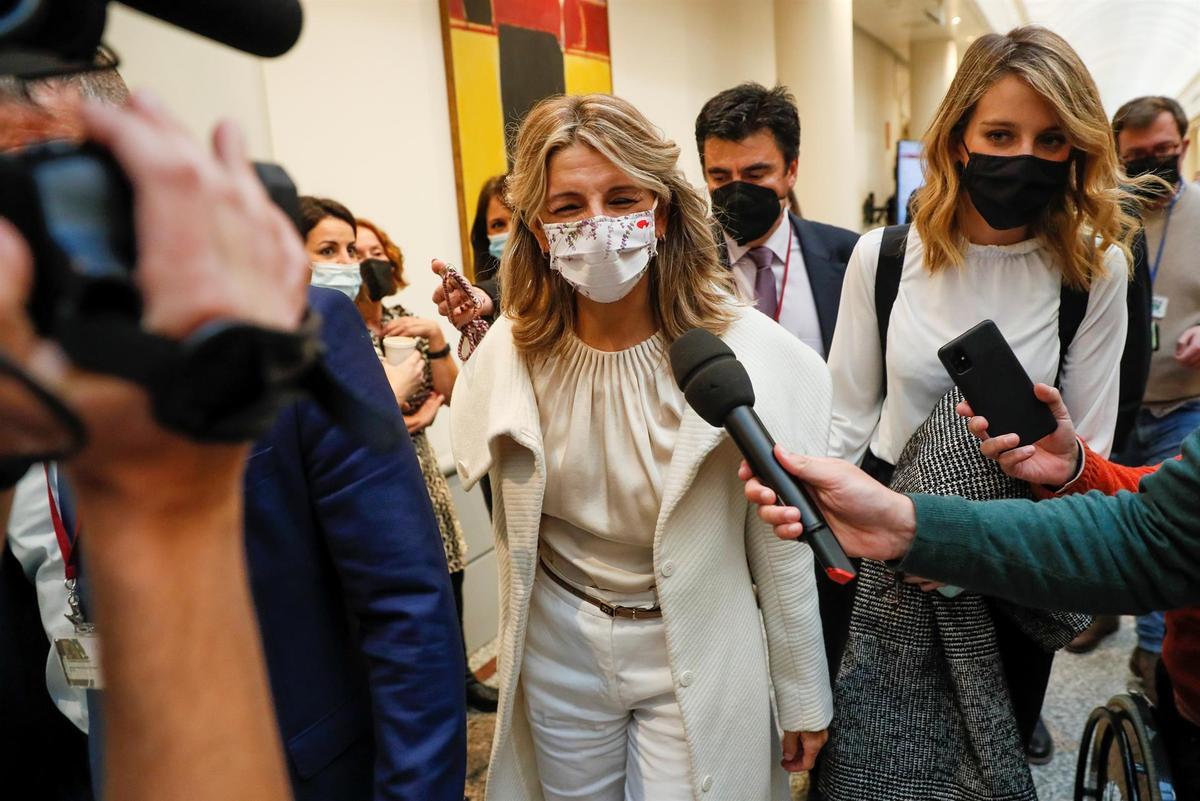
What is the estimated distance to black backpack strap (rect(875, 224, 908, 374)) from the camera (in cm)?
194

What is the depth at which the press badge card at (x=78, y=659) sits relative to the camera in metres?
1.08

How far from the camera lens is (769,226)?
2656 millimetres

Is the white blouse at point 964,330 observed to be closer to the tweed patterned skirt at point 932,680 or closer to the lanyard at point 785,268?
the tweed patterned skirt at point 932,680

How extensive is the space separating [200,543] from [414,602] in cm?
75

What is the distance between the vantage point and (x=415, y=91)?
10.8 feet

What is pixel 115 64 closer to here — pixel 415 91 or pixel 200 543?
pixel 200 543

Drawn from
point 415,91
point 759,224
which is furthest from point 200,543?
point 415,91

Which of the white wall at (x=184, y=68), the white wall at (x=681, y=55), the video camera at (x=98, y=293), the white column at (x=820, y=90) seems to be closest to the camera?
the video camera at (x=98, y=293)

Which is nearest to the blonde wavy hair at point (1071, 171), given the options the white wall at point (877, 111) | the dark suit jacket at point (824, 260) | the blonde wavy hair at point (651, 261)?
the blonde wavy hair at point (651, 261)

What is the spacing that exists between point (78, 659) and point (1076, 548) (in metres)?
1.38

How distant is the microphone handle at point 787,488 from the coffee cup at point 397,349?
1.62m

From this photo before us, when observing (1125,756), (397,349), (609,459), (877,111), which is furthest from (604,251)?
(877,111)

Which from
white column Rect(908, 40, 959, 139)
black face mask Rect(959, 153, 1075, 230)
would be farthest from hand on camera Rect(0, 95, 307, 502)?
white column Rect(908, 40, 959, 139)

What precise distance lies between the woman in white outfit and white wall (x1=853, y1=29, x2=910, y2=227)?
33.5ft
